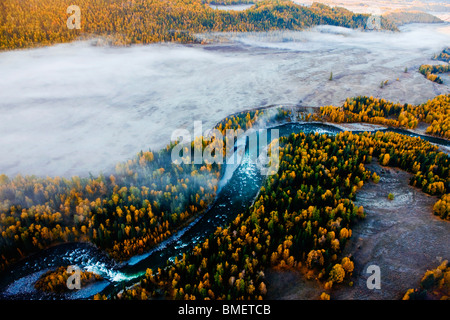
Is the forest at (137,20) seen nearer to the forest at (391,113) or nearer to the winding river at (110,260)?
the forest at (391,113)

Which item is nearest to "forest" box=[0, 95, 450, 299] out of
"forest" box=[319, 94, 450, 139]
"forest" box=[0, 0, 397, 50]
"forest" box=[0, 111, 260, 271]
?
"forest" box=[0, 111, 260, 271]

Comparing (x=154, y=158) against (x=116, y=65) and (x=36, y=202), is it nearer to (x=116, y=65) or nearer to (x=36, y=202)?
(x=36, y=202)

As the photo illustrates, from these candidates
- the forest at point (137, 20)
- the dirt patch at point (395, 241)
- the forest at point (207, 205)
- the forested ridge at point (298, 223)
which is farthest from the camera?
the forest at point (137, 20)

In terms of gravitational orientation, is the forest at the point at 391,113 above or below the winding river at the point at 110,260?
above

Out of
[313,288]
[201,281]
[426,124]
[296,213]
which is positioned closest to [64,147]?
[201,281]

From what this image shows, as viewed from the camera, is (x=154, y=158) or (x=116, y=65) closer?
(x=154, y=158)

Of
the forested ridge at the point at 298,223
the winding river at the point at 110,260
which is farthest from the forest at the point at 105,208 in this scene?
the forested ridge at the point at 298,223

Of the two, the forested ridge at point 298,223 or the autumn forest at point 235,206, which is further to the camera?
the autumn forest at point 235,206

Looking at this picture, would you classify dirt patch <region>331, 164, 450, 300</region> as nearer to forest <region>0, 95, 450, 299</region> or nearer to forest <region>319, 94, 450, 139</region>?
forest <region>0, 95, 450, 299</region>
